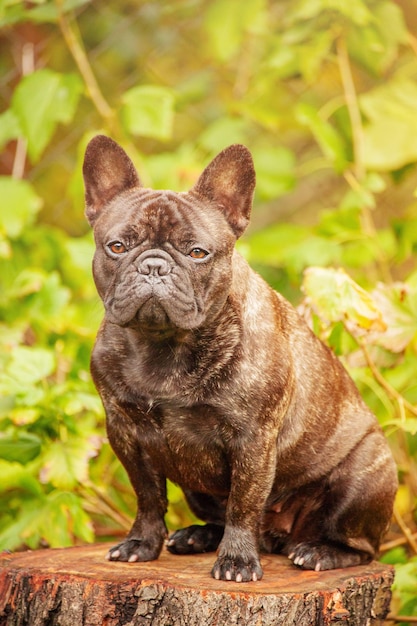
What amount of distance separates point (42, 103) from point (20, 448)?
2.30 meters

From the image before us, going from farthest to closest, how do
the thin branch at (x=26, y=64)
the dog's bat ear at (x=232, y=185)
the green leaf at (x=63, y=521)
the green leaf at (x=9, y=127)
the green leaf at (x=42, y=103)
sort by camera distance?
1. the thin branch at (x=26, y=64)
2. the green leaf at (x=9, y=127)
3. the green leaf at (x=42, y=103)
4. the green leaf at (x=63, y=521)
5. the dog's bat ear at (x=232, y=185)

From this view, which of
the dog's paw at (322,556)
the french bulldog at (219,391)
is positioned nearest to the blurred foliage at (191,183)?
the french bulldog at (219,391)

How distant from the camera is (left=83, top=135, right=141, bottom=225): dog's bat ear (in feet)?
11.6

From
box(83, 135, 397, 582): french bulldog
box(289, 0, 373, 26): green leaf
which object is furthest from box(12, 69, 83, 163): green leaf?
box(83, 135, 397, 582): french bulldog

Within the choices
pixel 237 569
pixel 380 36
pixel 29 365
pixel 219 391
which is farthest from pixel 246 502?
pixel 380 36

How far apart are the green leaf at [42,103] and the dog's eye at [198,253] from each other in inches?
100

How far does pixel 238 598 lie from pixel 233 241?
1225 millimetres

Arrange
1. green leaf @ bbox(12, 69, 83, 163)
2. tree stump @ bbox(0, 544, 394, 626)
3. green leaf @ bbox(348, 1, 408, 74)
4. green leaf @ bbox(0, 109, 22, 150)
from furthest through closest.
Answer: green leaf @ bbox(348, 1, 408, 74) → green leaf @ bbox(0, 109, 22, 150) → green leaf @ bbox(12, 69, 83, 163) → tree stump @ bbox(0, 544, 394, 626)

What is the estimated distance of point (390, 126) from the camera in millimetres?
5805

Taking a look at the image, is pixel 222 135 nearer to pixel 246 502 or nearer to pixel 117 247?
pixel 117 247

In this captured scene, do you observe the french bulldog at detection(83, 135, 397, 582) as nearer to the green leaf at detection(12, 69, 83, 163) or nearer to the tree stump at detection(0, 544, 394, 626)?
the tree stump at detection(0, 544, 394, 626)

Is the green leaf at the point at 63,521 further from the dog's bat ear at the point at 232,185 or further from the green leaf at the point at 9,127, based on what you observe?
the green leaf at the point at 9,127

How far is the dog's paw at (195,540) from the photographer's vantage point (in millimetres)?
3703

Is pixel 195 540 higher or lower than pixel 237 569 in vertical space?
lower
